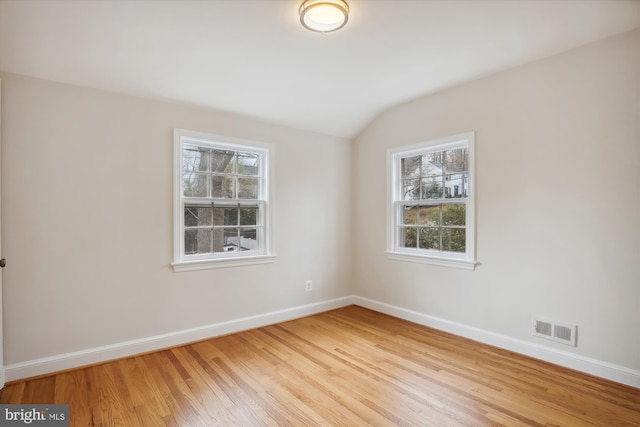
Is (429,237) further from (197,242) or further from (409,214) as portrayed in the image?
(197,242)

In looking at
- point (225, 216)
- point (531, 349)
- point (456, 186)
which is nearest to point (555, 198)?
point (456, 186)

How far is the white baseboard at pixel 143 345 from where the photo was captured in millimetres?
2512

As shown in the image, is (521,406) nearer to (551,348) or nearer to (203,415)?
(551,348)

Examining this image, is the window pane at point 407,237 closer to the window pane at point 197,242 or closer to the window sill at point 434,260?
the window sill at point 434,260

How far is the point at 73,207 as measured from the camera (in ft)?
8.82

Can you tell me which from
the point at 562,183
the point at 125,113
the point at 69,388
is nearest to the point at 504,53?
the point at 562,183

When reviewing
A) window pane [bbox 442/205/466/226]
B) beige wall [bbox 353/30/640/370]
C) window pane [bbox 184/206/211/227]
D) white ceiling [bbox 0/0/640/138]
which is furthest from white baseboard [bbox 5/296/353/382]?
white ceiling [bbox 0/0/640/138]

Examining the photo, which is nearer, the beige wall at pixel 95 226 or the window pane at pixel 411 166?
the beige wall at pixel 95 226

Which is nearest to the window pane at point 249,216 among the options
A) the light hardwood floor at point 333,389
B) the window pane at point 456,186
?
the light hardwood floor at point 333,389

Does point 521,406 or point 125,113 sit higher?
point 125,113

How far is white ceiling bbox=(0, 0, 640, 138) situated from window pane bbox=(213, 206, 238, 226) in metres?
1.03

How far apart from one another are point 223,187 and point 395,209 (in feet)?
6.61

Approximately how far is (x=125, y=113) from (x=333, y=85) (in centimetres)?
190

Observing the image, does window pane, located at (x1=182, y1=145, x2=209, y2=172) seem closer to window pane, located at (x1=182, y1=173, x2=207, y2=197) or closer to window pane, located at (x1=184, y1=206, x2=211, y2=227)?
window pane, located at (x1=182, y1=173, x2=207, y2=197)
